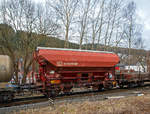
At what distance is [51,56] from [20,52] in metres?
8.12

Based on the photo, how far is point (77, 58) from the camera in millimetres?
12086

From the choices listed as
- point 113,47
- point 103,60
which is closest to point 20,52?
point 103,60

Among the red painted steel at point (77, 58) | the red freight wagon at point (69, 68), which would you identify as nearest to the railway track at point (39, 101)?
the red freight wagon at point (69, 68)

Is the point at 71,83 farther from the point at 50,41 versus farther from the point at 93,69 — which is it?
the point at 50,41

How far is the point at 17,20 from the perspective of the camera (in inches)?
698

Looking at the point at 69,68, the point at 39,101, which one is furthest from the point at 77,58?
the point at 39,101

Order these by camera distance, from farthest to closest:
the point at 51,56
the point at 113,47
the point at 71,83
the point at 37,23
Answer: the point at 113,47, the point at 37,23, the point at 71,83, the point at 51,56

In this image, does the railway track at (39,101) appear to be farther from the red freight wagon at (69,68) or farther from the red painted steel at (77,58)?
the red painted steel at (77,58)

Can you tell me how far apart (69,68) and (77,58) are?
1000 mm

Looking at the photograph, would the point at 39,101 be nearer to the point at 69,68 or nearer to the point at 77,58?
the point at 69,68

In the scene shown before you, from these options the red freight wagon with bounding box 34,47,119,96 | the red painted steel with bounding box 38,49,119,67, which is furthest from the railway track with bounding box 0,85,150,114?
the red painted steel with bounding box 38,49,119,67

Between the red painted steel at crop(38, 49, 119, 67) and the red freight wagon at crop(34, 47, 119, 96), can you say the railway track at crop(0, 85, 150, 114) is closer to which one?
the red freight wagon at crop(34, 47, 119, 96)

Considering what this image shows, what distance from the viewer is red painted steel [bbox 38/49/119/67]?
11.2 metres

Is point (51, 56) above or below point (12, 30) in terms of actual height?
below
